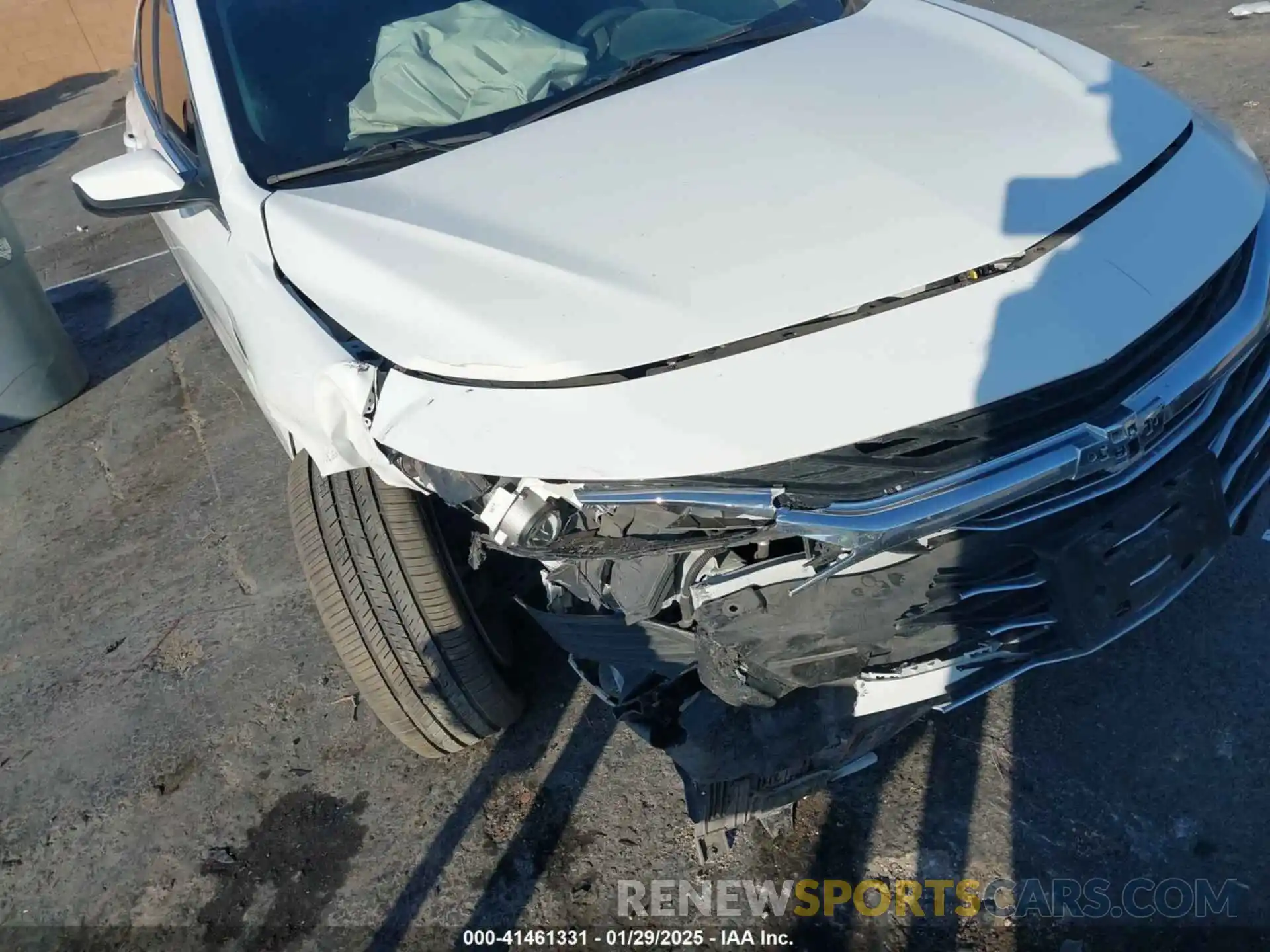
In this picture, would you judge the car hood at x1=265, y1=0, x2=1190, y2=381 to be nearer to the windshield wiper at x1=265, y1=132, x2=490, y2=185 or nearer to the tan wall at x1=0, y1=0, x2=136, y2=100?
the windshield wiper at x1=265, y1=132, x2=490, y2=185

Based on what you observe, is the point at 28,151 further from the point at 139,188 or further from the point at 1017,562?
the point at 1017,562

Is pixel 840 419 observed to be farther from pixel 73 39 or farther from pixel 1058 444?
pixel 73 39

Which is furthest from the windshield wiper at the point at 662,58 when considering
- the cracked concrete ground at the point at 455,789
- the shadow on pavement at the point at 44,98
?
the shadow on pavement at the point at 44,98

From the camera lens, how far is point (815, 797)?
2.24 m

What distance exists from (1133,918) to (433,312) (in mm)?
1886

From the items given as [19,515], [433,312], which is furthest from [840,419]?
[19,515]

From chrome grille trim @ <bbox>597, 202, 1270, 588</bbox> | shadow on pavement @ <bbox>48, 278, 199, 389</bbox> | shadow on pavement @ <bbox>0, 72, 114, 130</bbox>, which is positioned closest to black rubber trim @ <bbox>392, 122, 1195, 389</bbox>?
chrome grille trim @ <bbox>597, 202, 1270, 588</bbox>

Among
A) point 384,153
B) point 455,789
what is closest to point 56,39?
point 384,153

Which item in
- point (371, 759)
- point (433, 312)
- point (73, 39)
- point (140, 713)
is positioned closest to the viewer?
point (433, 312)

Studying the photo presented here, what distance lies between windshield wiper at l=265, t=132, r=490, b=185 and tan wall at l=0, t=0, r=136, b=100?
1180 centimetres

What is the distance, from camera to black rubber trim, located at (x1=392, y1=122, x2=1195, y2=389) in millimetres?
1561

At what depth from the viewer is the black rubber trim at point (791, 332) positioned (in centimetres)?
156

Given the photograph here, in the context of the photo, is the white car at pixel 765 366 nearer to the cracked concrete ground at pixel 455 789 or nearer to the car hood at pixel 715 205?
the car hood at pixel 715 205

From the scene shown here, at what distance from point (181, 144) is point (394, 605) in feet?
5.18
